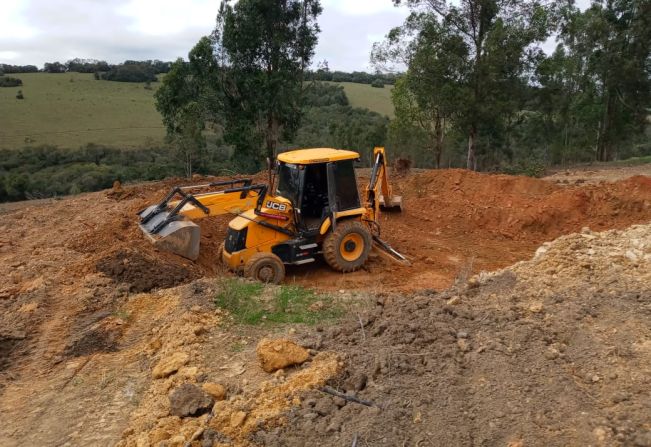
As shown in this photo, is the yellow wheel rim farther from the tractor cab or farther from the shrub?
the shrub

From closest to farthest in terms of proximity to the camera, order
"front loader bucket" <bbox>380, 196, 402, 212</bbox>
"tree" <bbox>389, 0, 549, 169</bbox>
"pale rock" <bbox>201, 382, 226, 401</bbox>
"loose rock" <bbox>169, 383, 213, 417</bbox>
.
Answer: "loose rock" <bbox>169, 383, 213, 417</bbox>
"pale rock" <bbox>201, 382, 226, 401</bbox>
"front loader bucket" <bbox>380, 196, 402, 212</bbox>
"tree" <bbox>389, 0, 549, 169</bbox>

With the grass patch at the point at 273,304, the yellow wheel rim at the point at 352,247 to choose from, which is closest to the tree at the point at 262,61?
the yellow wheel rim at the point at 352,247

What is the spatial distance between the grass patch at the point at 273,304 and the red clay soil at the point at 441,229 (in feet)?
4.25

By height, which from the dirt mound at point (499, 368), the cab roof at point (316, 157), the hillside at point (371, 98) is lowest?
the dirt mound at point (499, 368)

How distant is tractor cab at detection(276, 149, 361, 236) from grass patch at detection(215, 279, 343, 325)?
189cm

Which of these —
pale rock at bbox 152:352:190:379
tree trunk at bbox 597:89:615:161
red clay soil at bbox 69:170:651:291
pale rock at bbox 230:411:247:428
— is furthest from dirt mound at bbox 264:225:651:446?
tree trunk at bbox 597:89:615:161

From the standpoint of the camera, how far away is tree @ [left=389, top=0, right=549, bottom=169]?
17516mm

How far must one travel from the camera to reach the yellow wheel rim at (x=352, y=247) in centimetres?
895

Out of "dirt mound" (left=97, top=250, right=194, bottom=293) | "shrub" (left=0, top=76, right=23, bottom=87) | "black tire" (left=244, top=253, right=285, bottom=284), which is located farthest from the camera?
"shrub" (left=0, top=76, right=23, bottom=87)

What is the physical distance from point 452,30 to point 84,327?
16083 millimetres

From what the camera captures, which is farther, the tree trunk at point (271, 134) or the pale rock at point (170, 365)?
the tree trunk at point (271, 134)

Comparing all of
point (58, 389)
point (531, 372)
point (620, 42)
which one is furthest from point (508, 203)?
point (620, 42)

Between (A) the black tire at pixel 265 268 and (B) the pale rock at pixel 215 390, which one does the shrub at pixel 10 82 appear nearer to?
(A) the black tire at pixel 265 268

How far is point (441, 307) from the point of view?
569 cm
